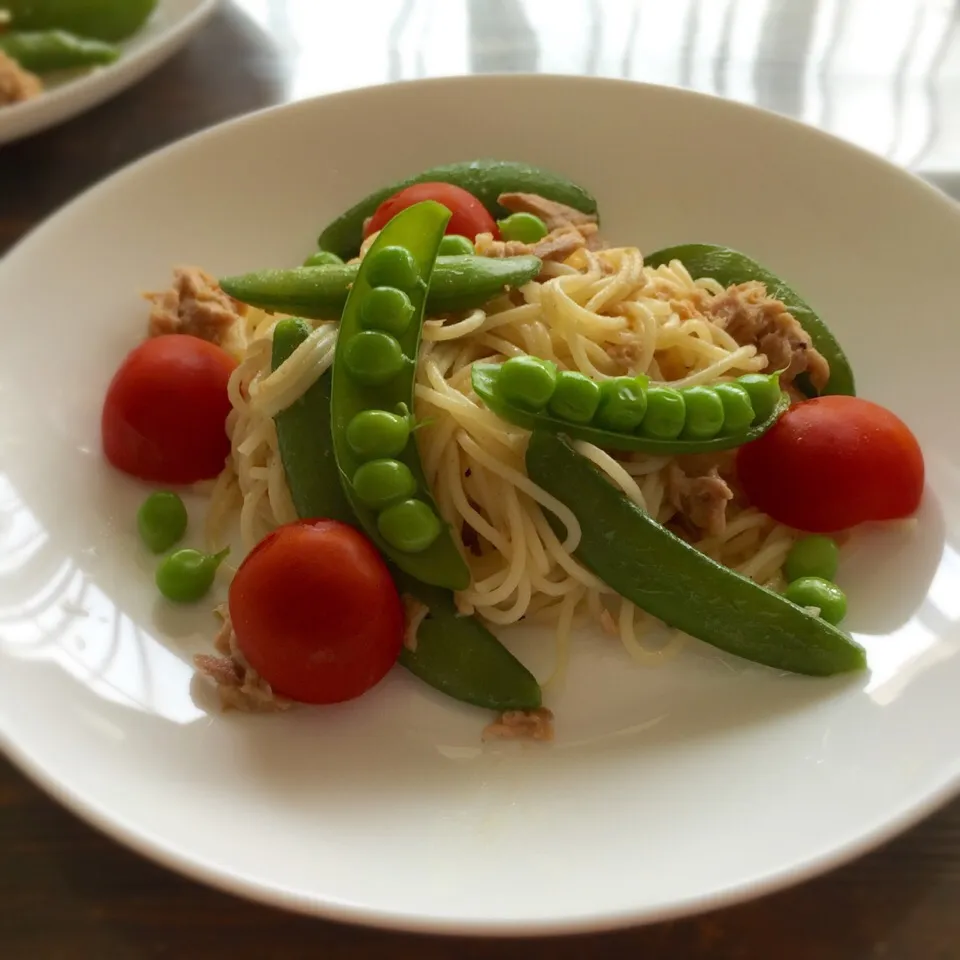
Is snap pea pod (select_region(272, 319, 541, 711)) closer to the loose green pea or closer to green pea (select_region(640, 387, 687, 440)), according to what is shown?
the loose green pea

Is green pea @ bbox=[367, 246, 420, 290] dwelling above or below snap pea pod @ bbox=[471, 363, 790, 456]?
above

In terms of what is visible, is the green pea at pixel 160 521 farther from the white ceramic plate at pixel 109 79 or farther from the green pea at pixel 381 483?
the white ceramic plate at pixel 109 79

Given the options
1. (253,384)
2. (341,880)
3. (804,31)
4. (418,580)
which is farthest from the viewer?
(804,31)

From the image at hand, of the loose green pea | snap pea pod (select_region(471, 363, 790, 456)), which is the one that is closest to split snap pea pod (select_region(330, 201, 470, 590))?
the loose green pea

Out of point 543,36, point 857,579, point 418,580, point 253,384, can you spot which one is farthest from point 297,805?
point 543,36

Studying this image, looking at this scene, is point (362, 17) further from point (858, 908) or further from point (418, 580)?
point (858, 908)

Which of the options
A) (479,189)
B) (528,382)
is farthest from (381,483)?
(479,189)
